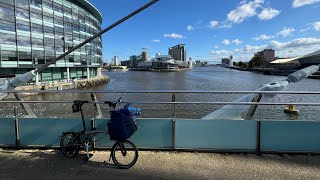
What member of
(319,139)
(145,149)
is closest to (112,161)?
(145,149)

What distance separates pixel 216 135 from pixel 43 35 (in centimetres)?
4606

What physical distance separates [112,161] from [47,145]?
66.0 inches

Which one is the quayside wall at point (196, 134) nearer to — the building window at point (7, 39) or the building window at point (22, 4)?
the building window at point (7, 39)

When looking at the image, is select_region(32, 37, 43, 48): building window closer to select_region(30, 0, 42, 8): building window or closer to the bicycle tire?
select_region(30, 0, 42, 8): building window

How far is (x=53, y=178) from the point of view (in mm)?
4168

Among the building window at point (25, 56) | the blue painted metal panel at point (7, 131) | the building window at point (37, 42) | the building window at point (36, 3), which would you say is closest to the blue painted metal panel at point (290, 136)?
the blue painted metal panel at point (7, 131)

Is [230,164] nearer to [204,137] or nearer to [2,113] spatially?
[204,137]

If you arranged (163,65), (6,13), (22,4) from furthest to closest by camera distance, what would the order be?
(163,65) < (22,4) < (6,13)

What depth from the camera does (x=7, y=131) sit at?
18.2 ft

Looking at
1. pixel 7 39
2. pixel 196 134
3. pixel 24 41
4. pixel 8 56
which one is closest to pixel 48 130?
pixel 196 134

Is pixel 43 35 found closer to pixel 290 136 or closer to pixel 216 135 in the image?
pixel 216 135

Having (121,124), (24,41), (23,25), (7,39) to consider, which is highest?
(23,25)

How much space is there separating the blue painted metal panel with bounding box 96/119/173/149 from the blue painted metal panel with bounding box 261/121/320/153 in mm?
1902

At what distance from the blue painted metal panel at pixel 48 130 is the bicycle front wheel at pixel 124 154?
3.90 ft
